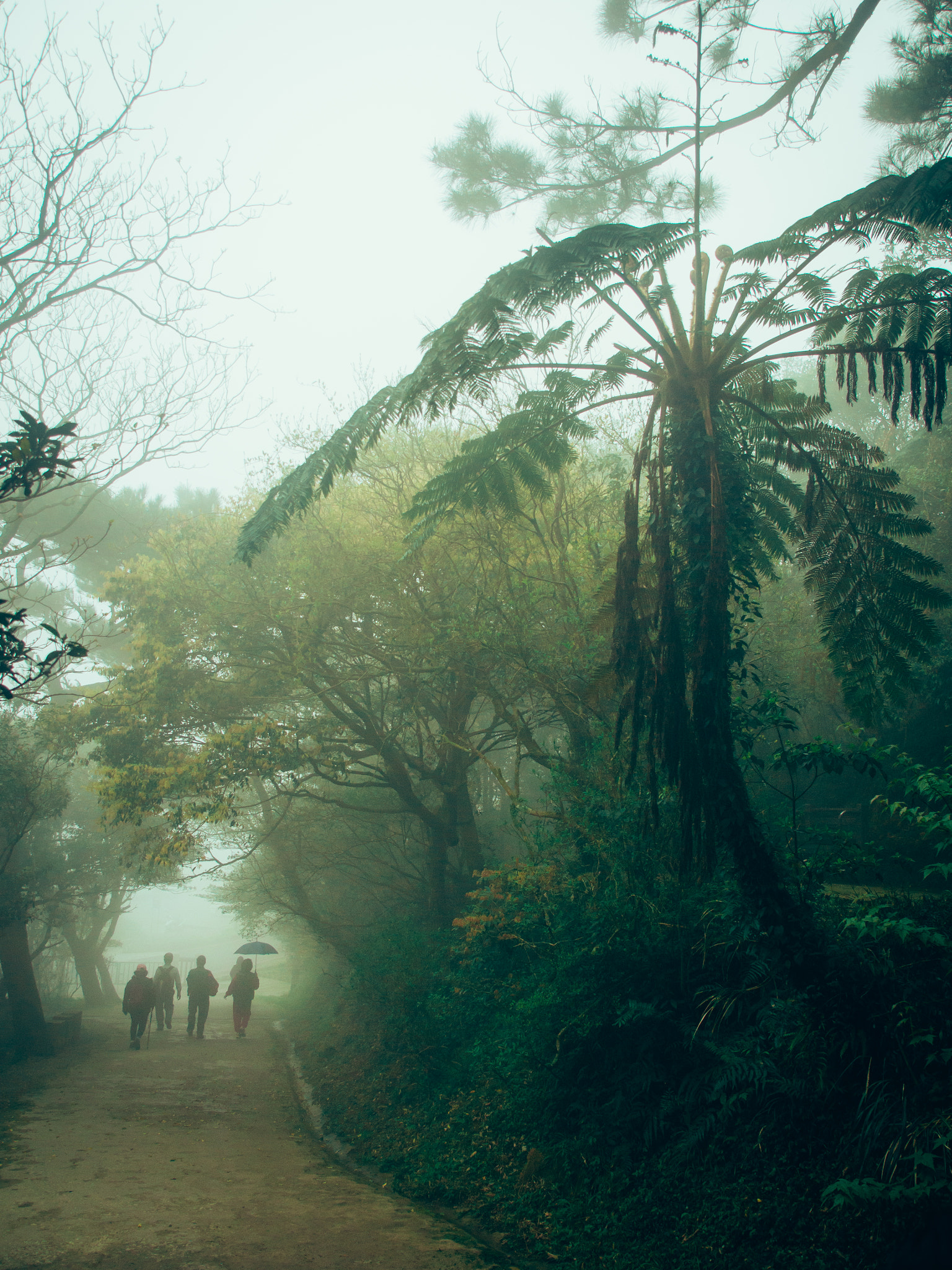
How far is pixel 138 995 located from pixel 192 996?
79.8 inches

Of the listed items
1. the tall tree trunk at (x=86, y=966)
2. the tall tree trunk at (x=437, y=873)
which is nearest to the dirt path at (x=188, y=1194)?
the tall tree trunk at (x=437, y=873)

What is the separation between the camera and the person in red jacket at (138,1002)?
45.1 feet

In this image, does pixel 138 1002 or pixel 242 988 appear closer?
pixel 138 1002

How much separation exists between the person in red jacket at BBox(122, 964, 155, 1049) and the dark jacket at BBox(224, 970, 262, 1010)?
2003 mm

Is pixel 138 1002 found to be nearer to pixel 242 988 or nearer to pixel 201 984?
pixel 201 984

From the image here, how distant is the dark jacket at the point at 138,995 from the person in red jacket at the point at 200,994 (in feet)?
4.22

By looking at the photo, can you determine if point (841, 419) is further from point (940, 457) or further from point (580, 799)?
point (580, 799)

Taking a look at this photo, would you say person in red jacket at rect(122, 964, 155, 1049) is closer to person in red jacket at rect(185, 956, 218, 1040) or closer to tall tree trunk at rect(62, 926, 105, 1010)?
person in red jacket at rect(185, 956, 218, 1040)

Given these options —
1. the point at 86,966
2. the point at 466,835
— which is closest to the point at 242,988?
the point at 466,835

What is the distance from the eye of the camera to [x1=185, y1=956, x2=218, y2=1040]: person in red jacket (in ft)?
50.4

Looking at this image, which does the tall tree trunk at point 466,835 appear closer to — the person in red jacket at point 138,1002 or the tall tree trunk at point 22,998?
the person in red jacket at point 138,1002

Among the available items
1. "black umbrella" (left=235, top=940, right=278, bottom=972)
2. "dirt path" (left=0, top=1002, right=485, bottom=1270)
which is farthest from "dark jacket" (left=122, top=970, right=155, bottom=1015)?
"dirt path" (left=0, top=1002, right=485, bottom=1270)

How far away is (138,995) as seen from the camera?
45.3ft

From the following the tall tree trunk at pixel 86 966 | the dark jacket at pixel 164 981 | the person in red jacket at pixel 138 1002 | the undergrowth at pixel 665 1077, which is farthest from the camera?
the tall tree trunk at pixel 86 966
